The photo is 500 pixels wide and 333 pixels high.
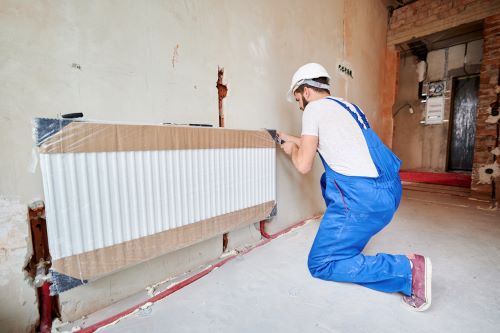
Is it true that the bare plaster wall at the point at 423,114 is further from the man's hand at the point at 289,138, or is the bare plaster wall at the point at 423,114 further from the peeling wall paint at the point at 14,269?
the peeling wall paint at the point at 14,269

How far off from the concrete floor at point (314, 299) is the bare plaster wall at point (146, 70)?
9.2 inches

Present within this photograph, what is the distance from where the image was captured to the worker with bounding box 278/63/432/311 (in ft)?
3.48

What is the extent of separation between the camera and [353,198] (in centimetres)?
112

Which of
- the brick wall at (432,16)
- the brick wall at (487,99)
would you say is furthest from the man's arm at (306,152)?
the brick wall at (432,16)

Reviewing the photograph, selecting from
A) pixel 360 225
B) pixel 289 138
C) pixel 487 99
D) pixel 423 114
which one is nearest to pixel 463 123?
pixel 423 114

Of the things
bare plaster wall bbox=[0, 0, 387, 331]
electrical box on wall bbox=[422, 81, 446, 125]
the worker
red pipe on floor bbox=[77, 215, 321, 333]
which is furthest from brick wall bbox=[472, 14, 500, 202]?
red pipe on floor bbox=[77, 215, 321, 333]

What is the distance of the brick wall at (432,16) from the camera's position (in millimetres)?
3000

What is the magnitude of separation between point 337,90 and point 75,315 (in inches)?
102

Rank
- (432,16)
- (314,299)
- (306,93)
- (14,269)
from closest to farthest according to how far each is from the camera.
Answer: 1. (14,269)
2. (314,299)
3. (306,93)
4. (432,16)

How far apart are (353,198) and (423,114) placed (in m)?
4.94

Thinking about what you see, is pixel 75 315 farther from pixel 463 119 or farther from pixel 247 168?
pixel 463 119

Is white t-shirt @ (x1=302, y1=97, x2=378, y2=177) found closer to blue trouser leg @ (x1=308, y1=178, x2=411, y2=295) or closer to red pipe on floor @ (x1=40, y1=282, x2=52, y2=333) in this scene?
blue trouser leg @ (x1=308, y1=178, x2=411, y2=295)

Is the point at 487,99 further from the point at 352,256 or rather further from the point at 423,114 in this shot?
the point at 352,256

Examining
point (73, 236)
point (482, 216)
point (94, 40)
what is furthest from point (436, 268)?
point (94, 40)
